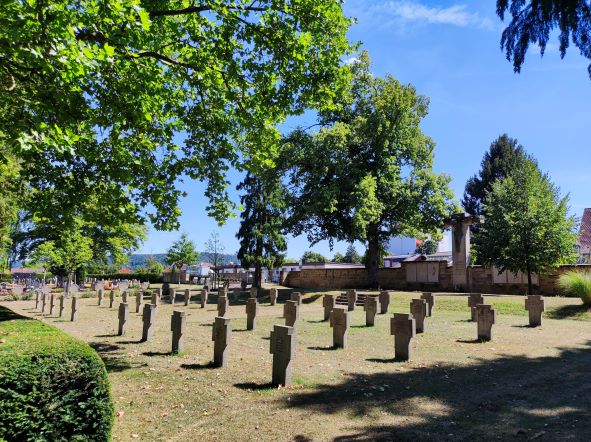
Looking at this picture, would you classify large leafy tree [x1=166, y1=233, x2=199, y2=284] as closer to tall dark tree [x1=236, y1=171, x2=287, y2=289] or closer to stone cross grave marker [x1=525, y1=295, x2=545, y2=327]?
tall dark tree [x1=236, y1=171, x2=287, y2=289]

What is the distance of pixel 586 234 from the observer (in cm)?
4269

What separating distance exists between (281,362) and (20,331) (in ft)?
Result: 12.6

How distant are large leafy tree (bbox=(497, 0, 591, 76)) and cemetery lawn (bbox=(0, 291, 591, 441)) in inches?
169

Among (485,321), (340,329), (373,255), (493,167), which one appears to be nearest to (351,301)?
(485,321)

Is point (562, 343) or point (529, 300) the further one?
point (529, 300)

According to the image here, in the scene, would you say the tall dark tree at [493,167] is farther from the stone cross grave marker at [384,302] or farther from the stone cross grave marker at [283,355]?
the stone cross grave marker at [283,355]

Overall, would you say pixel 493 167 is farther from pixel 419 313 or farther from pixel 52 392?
pixel 52 392

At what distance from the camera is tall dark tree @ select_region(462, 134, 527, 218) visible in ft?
142

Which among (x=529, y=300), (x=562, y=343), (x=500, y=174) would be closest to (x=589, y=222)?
(x=500, y=174)

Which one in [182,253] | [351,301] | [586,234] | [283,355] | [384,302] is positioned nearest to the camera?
[283,355]

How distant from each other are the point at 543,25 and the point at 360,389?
5.62 metres

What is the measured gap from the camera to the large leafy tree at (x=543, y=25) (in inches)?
162

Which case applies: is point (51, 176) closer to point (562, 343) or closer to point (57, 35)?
point (57, 35)

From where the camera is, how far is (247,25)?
10141mm
